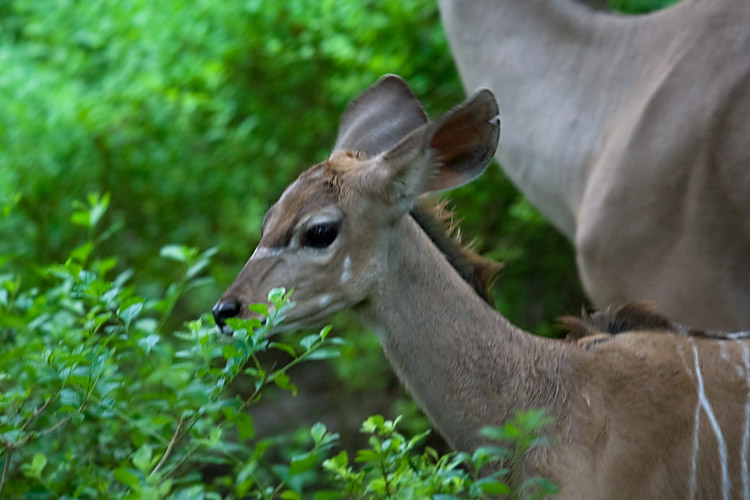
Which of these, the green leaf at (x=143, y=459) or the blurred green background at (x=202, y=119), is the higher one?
the green leaf at (x=143, y=459)

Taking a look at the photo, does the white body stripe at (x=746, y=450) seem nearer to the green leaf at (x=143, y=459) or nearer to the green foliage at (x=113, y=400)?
the green foliage at (x=113, y=400)

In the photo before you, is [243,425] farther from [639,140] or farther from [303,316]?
[639,140]

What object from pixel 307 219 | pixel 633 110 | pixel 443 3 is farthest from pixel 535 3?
pixel 307 219

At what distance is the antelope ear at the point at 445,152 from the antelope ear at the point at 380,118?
0.29 metres

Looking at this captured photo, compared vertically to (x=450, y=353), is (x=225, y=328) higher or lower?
higher

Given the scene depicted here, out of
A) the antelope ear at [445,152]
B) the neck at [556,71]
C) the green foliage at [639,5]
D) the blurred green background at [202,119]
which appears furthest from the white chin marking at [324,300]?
the green foliage at [639,5]

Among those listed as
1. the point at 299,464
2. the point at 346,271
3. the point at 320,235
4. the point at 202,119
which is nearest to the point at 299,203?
the point at 320,235

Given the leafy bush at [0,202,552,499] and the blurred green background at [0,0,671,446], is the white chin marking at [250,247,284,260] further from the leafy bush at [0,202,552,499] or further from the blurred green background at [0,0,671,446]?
the blurred green background at [0,0,671,446]

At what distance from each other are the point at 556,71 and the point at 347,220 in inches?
80.6

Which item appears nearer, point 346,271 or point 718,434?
point 718,434

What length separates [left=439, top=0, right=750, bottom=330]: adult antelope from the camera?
3.72 metres

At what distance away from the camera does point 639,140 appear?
12.8ft

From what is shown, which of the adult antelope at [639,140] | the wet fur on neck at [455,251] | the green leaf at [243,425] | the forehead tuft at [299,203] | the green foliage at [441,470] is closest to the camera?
the green foliage at [441,470]

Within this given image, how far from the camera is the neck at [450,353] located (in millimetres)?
2609
